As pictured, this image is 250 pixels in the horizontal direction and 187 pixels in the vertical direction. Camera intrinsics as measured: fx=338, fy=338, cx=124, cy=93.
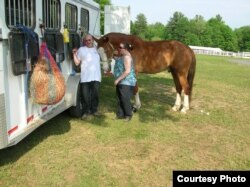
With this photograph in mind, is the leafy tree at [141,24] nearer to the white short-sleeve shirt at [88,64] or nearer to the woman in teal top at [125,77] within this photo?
the woman in teal top at [125,77]

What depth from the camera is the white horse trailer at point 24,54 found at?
3.94 m

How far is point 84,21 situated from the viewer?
25.8 feet

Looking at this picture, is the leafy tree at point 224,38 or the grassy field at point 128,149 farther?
the leafy tree at point 224,38

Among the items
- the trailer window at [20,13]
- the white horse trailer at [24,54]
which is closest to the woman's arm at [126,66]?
the white horse trailer at [24,54]

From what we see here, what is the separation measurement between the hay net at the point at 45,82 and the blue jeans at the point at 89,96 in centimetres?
174

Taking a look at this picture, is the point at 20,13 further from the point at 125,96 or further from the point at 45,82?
the point at 125,96

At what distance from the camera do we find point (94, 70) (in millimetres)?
6480

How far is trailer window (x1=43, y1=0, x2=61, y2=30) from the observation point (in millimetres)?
5199

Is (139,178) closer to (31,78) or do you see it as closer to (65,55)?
(31,78)

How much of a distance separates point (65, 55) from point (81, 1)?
1.69m

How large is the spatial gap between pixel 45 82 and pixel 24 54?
18.3 inches

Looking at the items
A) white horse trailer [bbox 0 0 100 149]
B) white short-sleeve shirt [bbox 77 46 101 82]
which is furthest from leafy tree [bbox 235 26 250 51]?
white horse trailer [bbox 0 0 100 149]

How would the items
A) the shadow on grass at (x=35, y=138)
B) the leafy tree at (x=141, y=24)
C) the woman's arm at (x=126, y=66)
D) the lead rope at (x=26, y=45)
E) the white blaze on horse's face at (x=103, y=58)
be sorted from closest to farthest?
the lead rope at (x=26, y=45), the shadow on grass at (x=35, y=138), the woman's arm at (x=126, y=66), the white blaze on horse's face at (x=103, y=58), the leafy tree at (x=141, y=24)

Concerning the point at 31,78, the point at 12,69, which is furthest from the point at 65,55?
the point at 12,69
